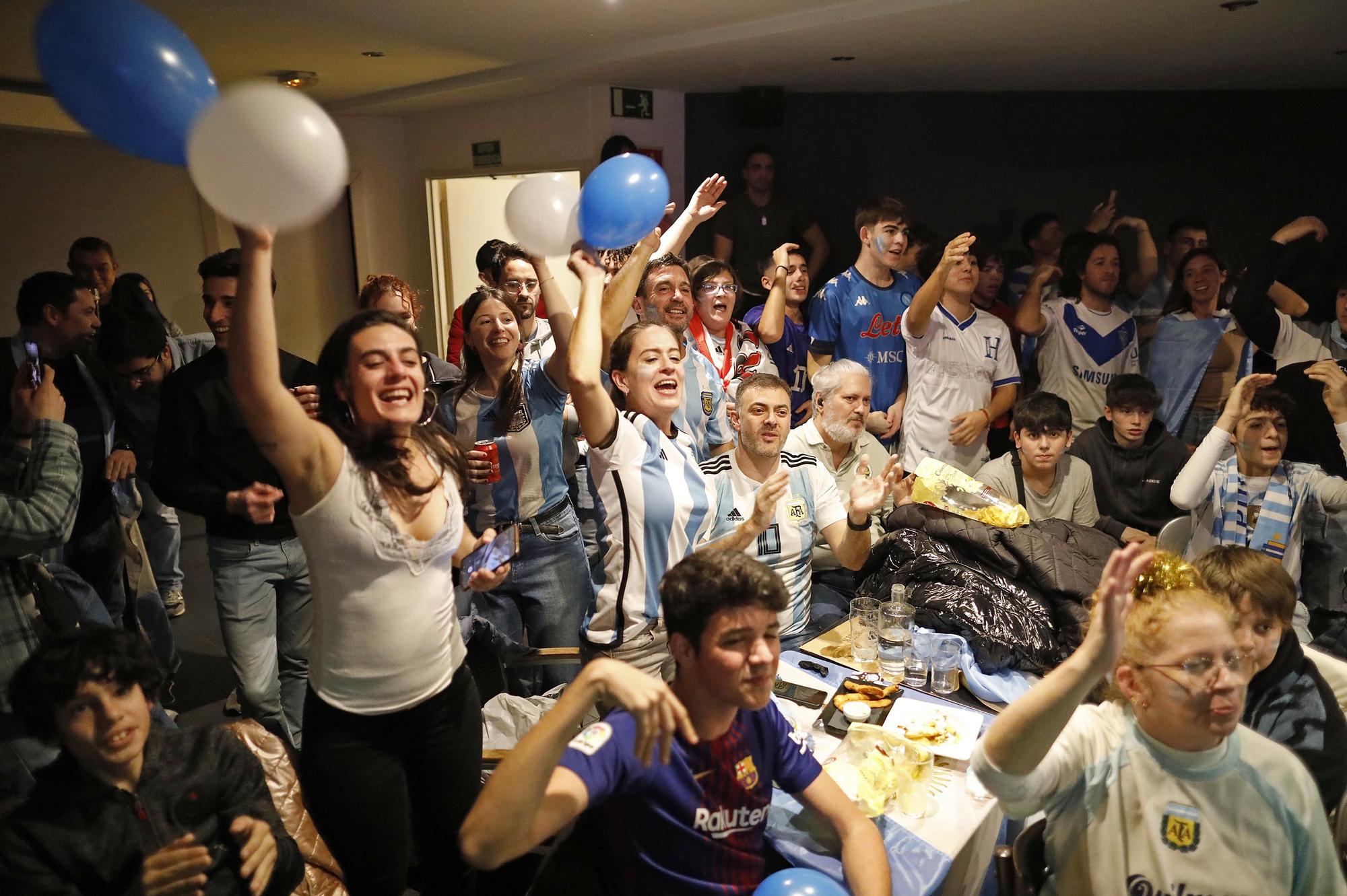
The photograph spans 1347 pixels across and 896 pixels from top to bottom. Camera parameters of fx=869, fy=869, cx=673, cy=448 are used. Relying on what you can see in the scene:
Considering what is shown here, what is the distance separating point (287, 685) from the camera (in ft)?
8.80

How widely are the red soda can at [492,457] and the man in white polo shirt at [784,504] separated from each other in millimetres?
587

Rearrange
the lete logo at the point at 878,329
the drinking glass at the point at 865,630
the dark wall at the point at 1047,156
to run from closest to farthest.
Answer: the drinking glass at the point at 865,630 → the lete logo at the point at 878,329 → the dark wall at the point at 1047,156

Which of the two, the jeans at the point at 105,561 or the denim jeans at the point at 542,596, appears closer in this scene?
the denim jeans at the point at 542,596

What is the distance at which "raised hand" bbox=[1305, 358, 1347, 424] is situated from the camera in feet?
9.68

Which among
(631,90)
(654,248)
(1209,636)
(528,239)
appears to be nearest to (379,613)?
(528,239)

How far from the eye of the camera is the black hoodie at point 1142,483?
128 inches

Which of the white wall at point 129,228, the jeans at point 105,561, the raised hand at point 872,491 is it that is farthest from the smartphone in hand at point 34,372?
the white wall at point 129,228

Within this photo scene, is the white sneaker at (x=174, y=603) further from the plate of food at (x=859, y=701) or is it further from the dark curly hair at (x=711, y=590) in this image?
the dark curly hair at (x=711, y=590)

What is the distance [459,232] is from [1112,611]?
21.9 ft

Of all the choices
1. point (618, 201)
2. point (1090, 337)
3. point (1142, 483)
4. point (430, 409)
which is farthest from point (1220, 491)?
point (430, 409)

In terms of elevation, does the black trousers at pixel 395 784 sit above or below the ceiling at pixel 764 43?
below

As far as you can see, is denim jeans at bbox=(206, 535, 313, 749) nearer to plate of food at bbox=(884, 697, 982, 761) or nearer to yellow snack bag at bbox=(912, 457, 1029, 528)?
plate of food at bbox=(884, 697, 982, 761)

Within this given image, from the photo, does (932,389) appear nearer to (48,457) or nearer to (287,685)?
(287,685)

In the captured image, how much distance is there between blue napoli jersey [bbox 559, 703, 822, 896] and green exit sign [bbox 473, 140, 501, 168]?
5428mm
